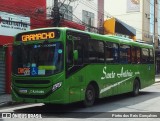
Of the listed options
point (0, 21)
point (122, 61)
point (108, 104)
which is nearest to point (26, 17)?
point (0, 21)

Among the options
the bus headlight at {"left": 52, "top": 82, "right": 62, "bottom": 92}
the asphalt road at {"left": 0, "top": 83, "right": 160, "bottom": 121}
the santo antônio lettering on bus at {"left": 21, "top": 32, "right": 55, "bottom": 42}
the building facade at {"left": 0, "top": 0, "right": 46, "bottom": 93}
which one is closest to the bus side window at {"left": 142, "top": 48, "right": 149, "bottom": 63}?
the asphalt road at {"left": 0, "top": 83, "right": 160, "bottom": 121}

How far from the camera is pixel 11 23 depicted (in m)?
19.5

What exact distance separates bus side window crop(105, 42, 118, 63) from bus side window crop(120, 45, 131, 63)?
1.99ft

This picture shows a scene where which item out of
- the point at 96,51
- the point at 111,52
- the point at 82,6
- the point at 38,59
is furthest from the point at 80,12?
the point at 38,59

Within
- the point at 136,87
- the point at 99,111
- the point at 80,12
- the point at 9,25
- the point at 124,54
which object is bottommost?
the point at 99,111

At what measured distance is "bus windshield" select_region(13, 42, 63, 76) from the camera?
39.8 ft

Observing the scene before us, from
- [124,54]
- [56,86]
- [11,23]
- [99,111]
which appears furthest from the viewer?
[11,23]

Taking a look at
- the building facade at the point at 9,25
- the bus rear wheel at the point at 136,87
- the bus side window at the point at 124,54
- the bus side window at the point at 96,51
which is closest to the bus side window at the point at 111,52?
the bus side window at the point at 96,51

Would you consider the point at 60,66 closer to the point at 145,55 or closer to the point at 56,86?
the point at 56,86

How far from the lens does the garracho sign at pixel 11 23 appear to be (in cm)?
1897

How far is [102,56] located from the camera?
14.8m

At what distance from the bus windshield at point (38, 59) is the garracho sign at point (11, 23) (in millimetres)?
6097

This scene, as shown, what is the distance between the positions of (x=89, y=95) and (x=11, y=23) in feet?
25.2

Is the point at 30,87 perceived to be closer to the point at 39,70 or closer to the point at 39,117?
the point at 39,70
